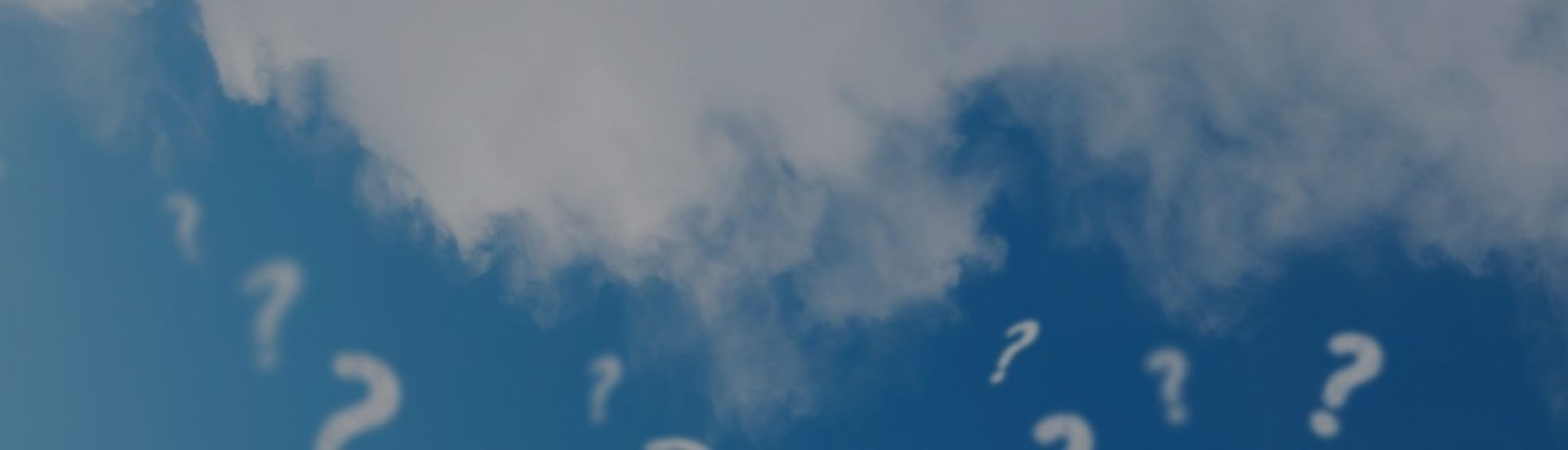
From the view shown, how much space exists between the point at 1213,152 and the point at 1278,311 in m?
1.18

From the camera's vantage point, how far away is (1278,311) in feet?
34.7

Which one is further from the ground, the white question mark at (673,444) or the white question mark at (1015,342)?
the white question mark at (1015,342)

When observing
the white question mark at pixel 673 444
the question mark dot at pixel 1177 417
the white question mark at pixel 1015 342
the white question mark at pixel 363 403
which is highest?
the white question mark at pixel 363 403

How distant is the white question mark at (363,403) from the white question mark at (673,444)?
1.86 meters

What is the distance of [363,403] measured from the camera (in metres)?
11.1

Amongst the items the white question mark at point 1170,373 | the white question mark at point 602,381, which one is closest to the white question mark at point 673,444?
the white question mark at point 602,381

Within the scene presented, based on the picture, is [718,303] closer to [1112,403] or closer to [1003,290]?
[1003,290]

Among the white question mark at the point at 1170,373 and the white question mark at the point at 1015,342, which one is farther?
the white question mark at the point at 1015,342

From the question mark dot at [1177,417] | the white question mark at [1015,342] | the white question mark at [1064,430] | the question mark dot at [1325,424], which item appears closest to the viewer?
the question mark dot at [1325,424]

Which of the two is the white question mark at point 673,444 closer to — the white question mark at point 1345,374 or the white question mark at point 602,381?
the white question mark at point 602,381

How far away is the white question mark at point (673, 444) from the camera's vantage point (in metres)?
10.9

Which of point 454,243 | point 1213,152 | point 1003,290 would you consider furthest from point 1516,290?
point 454,243

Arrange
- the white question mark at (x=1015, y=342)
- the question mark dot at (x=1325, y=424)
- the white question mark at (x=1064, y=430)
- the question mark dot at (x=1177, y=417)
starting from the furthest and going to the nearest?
the white question mark at (x=1015, y=342), the white question mark at (x=1064, y=430), the question mark dot at (x=1177, y=417), the question mark dot at (x=1325, y=424)

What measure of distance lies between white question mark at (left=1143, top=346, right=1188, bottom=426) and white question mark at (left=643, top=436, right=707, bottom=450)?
10.6 ft
